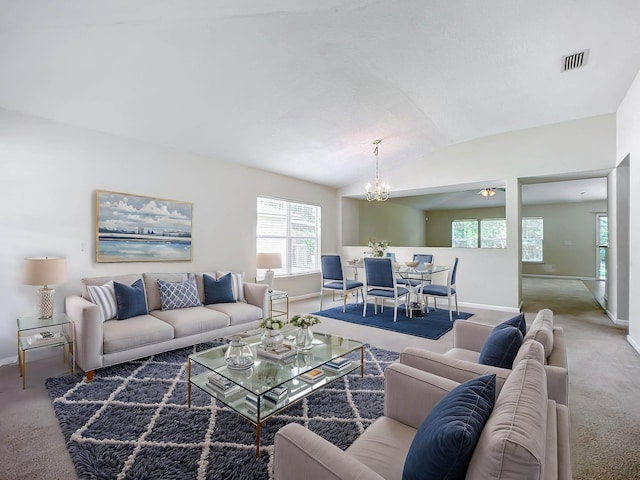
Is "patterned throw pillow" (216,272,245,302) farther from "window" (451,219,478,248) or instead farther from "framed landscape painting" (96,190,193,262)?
"window" (451,219,478,248)

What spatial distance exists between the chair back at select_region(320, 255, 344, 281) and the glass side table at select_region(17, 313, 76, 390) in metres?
3.67

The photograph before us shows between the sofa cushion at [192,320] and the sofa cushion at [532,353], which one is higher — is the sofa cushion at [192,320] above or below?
below

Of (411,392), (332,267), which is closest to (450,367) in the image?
(411,392)

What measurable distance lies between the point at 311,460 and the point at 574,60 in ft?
14.1

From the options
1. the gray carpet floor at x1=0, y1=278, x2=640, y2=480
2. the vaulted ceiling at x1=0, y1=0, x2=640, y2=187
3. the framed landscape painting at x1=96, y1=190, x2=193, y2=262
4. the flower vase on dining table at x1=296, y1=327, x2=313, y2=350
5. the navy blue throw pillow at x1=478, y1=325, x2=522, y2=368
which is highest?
the vaulted ceiling at x1=0, y1=0, x2=640, y2=187

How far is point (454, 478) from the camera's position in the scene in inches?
34.1

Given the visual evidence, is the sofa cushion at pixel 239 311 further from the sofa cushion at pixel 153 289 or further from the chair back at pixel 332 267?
the chair back at pixel 332 267

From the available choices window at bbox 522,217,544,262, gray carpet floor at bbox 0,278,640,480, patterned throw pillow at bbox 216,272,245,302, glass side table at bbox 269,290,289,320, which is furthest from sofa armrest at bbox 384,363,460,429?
window at bbox 522,217,544,262

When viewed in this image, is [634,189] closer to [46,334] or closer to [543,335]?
[543,335]

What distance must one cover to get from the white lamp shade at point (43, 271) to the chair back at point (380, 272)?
3782 millimetres

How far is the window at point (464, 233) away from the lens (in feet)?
36.7

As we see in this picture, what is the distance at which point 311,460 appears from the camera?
103cm

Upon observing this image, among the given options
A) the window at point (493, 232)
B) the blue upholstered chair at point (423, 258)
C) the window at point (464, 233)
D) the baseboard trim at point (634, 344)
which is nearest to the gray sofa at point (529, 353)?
the baseboard trim at point (634, 344)

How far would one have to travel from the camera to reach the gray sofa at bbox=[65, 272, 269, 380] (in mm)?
2709
